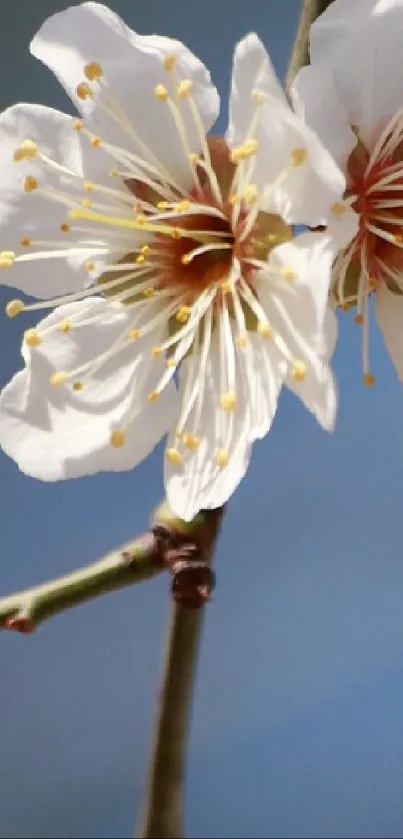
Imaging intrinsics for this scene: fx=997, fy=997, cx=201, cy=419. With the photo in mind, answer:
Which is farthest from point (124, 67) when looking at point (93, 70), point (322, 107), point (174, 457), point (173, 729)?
point (173, 729)

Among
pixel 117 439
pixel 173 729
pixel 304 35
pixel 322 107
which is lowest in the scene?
pixel 173 729

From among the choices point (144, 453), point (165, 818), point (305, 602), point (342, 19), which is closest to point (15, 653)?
point (305, 602)

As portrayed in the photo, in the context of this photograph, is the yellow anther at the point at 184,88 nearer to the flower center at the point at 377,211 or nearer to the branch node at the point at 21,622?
the flower center at the point at 377,211

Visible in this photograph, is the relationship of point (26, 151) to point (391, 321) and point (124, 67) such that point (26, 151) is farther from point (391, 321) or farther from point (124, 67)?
point (391, 321)

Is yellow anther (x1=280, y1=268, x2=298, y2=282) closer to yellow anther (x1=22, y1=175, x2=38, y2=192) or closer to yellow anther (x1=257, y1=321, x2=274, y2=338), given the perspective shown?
yellow anther (x1=257, y1=321, x2=274, y2=338)

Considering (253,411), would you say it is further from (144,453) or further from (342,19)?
(342,19)

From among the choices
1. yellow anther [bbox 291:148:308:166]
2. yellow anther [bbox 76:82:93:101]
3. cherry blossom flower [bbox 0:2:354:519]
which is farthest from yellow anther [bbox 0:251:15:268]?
yellow anther [bbox 291:148:308:166]
